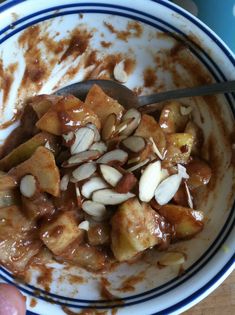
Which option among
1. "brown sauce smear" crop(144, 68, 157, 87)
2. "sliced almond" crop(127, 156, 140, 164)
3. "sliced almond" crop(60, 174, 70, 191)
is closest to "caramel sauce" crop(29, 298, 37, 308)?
"sliced almond" crop(60, 174, 70, 191)

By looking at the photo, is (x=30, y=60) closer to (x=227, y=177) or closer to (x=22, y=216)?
(x=22, y=216)

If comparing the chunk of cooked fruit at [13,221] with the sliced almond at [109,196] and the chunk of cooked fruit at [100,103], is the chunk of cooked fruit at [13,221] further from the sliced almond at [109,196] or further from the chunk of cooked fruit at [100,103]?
the chunk of cooked fruit at [100,103]

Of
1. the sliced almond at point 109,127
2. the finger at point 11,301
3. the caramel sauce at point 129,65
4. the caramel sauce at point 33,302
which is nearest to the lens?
the finger at point 11,301

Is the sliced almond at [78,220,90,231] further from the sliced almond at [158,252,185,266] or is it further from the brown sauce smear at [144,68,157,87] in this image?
the brown sauce smear at [144,68,157,87]

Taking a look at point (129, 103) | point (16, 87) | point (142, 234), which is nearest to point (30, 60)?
point (16, 87)

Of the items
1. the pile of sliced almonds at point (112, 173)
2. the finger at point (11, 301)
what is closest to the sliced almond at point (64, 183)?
the pile of sliced almonds at point (112, 173)

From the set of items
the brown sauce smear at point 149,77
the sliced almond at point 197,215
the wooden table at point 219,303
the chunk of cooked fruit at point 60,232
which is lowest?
the wooden table at point 219,303
